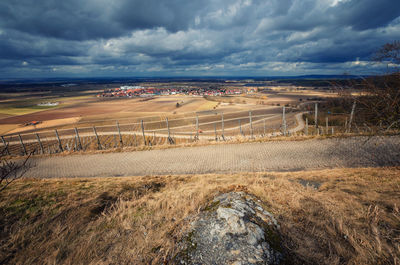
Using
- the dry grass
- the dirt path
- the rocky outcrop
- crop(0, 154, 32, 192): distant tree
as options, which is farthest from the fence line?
the rocky outcrop

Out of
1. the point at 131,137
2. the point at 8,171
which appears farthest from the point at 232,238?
the point at 131,137

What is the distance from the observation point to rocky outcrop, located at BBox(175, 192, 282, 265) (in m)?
2.35

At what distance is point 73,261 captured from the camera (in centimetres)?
292

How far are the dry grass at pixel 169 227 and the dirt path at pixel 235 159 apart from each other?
A: 3.54m

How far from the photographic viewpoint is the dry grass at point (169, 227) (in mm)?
2678

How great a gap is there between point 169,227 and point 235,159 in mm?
8477

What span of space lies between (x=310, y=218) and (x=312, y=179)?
4415mm

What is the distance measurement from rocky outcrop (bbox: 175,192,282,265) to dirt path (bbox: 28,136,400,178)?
6.70m

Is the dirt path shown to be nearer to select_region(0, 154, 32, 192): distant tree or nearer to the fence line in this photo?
select_region(0, 154, 32, 192): distant tree

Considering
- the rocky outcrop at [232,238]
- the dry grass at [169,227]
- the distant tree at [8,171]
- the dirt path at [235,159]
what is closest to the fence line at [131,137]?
the dirt path at [235,159]

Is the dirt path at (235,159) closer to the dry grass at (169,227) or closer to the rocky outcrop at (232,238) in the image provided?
the dry grass at (169,227)

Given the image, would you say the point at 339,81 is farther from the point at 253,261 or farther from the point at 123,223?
the point at 123,223

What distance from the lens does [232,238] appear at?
104 inches

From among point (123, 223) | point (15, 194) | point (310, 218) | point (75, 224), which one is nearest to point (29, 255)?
point (75, 224)
